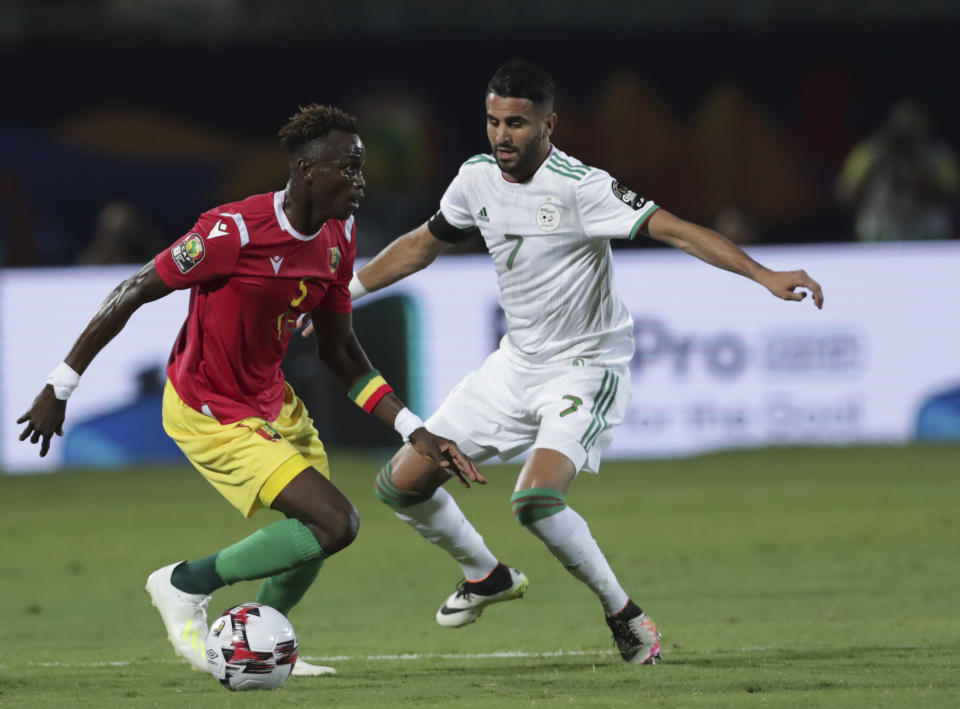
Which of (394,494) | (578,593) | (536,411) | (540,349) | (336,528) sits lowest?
(578,593)

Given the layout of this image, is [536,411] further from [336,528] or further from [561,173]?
[336,528]

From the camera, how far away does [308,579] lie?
6332mm

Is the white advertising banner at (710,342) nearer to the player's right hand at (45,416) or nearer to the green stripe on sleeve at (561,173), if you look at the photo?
the green stripe on sleeve at (561,173)

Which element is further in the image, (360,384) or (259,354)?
(360,384)

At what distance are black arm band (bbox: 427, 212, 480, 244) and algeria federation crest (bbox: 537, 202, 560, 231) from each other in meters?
0.56

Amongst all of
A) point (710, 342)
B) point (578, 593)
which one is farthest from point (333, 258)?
point (710, 342)

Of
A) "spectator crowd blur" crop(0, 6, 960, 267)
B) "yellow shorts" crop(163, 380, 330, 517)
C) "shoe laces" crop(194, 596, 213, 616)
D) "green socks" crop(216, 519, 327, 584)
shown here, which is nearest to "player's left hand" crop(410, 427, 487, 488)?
"yellow shorts" crop(163, 380, 330, 517)

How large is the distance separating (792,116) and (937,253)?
753 centimetres

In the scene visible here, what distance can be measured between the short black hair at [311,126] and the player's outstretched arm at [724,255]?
126 cm

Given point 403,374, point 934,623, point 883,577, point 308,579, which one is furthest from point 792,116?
point 308,579

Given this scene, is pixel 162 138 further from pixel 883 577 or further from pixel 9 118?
pixel 883 577

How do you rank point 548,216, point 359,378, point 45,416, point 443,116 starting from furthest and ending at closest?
1. point 443,116
2. point 548,216
3. point 359,378
4. point 45,416

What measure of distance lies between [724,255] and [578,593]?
3272 mm

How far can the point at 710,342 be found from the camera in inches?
550
